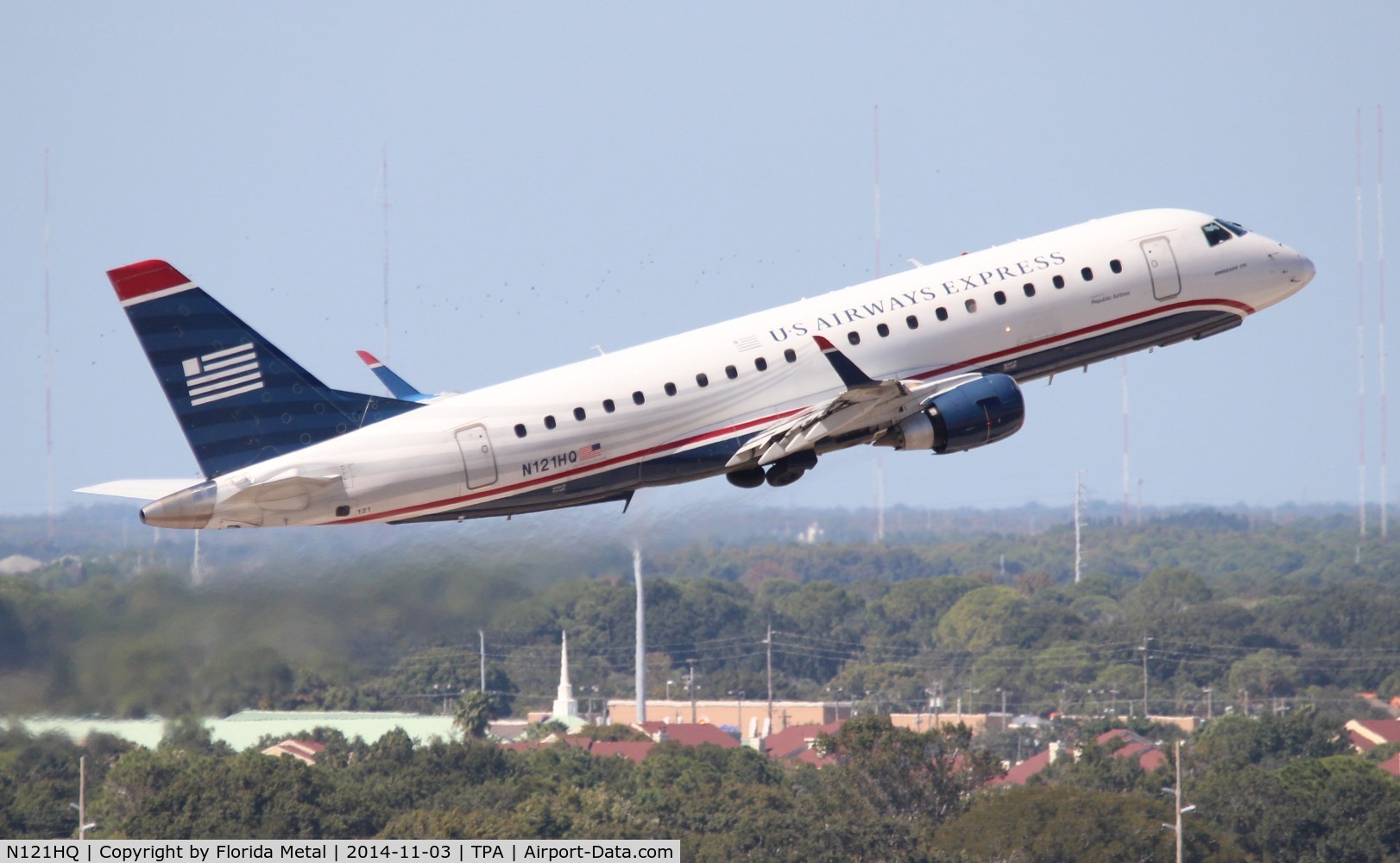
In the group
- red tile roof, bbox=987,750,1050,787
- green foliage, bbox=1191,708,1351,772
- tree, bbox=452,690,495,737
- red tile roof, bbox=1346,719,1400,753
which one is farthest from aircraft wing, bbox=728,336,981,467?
red tile roof, bbox=1346,719,1400,753

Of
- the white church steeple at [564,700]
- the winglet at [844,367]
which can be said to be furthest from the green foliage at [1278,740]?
the winglet at [844,367]

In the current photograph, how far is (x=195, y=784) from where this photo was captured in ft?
335

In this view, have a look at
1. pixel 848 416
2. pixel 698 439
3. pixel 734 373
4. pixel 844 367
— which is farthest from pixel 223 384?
pixel 848 416

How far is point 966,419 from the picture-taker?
44938mm

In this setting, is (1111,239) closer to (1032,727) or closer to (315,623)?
(315,623)

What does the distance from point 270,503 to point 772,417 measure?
11.6m

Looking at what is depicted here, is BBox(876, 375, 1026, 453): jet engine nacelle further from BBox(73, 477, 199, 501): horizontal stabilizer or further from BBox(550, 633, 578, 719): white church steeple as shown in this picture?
BBox(550, 633, 578, 719): white church steeple

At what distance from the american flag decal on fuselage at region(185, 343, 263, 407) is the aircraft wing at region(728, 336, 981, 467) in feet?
36.4

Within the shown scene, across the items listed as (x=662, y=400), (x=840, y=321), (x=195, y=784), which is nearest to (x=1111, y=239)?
(x=840, y=321)

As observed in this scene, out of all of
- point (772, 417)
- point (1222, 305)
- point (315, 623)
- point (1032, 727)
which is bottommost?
point (1032, 727)

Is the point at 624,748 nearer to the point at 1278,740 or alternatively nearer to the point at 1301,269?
the point at 1278,740

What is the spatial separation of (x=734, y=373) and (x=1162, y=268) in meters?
12.2

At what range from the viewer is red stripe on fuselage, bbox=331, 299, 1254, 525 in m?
42.9

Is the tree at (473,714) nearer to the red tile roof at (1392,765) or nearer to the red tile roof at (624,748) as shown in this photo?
the red tile roof at (624,748)
